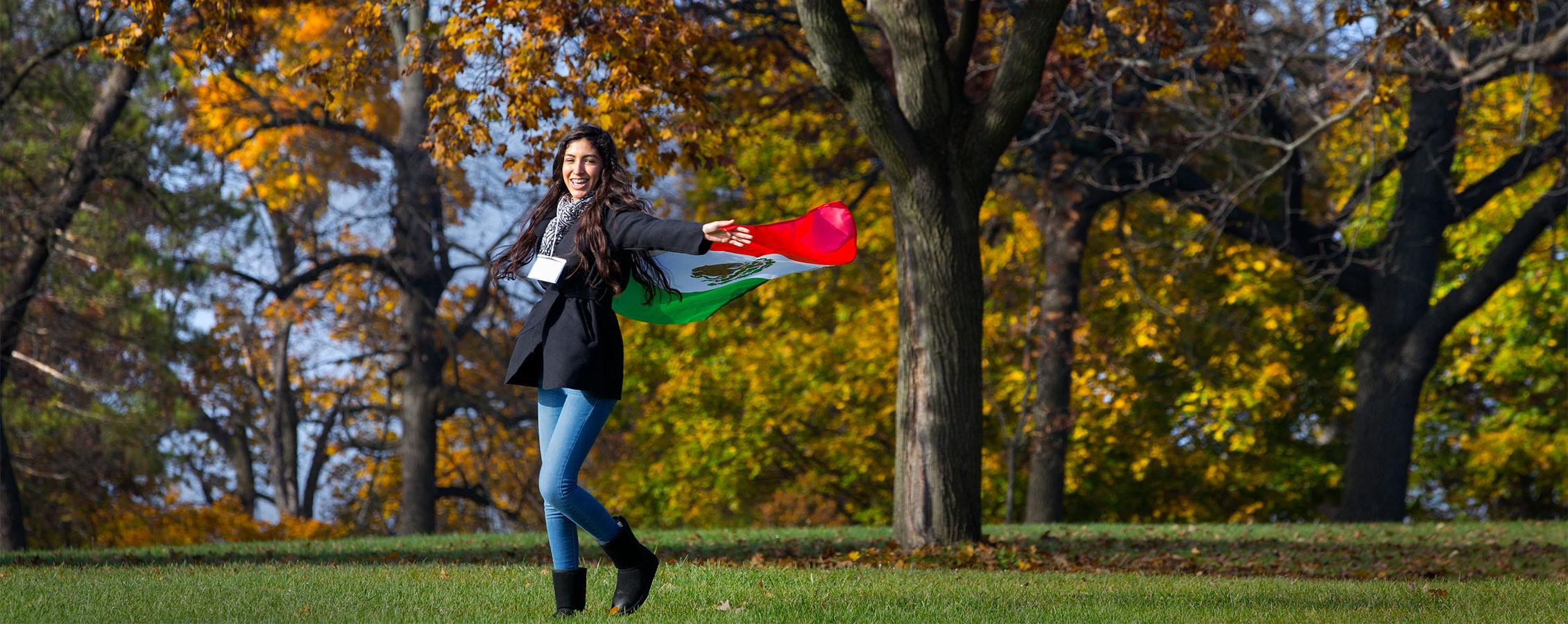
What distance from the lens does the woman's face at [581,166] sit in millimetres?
5918

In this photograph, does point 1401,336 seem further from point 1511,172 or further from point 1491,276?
point 1511,172

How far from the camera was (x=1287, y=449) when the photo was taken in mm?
26578

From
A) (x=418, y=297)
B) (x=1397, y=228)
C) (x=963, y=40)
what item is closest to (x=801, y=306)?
(x=418, y=297)

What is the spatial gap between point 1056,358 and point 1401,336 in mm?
4440

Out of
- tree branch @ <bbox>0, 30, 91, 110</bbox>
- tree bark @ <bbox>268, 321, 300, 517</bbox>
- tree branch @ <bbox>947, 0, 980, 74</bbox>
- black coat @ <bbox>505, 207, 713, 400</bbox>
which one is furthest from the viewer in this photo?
tree bark @ <bbox>268, 321, 300, 517</bbox>

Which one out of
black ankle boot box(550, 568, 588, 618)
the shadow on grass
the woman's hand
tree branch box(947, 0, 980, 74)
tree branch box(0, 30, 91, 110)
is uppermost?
tree branch box(0, 30, 91, 110)

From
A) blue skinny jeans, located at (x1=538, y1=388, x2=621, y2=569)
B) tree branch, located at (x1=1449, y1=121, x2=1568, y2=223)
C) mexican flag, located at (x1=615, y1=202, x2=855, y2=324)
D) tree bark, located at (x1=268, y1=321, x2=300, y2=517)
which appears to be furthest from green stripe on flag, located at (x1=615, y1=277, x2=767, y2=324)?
tree bark, located at (x1=268, y1=321, x2=300, y2=517)

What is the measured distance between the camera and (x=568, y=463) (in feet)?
18.9

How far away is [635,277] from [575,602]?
4.54 ft

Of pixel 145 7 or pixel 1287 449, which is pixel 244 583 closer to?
pixel 145 7

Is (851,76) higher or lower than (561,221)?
higher

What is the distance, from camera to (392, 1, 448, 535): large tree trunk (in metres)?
23.0

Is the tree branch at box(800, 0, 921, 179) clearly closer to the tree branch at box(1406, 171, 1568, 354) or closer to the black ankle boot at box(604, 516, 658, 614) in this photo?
the black ankle boot at box(604, 516, 658, 614)

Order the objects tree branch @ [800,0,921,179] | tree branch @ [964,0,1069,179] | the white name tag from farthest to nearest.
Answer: tree branch @ [964,0,1069,179], tree branch @ [800,0,921,179], the white name tag
